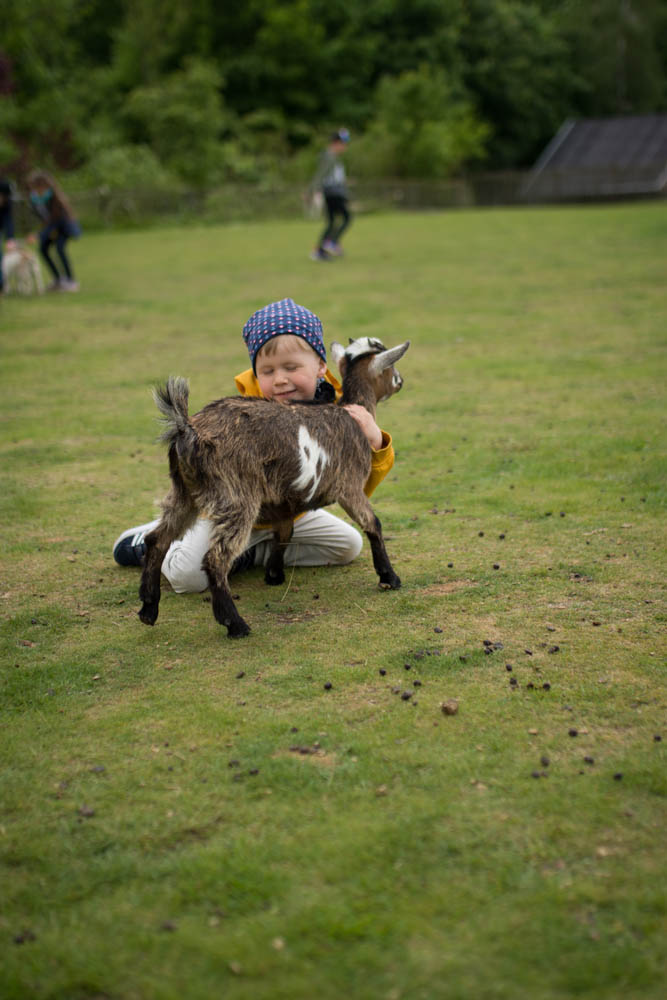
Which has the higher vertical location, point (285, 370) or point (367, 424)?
point (285, 370)

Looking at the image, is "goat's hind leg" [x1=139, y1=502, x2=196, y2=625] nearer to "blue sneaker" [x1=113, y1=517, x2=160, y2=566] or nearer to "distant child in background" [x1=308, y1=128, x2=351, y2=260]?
"blue sneaker" [x1=113, y1=517, x2=160, y2=566]

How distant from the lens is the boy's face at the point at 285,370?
5.21 m

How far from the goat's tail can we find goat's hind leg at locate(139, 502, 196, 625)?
385 mm

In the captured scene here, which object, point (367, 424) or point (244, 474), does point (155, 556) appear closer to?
point (244, 474)

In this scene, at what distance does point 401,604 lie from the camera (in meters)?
4.82

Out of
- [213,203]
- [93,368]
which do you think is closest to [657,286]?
[93,368]

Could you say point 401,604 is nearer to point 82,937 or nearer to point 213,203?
point 82,937

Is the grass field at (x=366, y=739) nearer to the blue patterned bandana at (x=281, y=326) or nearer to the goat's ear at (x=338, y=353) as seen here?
the goat's ear at (x=338, y=353)

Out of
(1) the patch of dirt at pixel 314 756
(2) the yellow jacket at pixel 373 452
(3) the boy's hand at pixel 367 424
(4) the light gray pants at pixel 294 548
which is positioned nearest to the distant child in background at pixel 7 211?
(2) the yellow jacket at pixel 373 452

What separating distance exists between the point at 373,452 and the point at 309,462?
0.62m

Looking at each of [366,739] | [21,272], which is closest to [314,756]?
[366,739]

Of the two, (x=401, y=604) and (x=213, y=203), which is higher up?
(x=401, y=604)

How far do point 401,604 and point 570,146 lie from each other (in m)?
60.8

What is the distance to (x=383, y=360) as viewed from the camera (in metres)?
5.20
